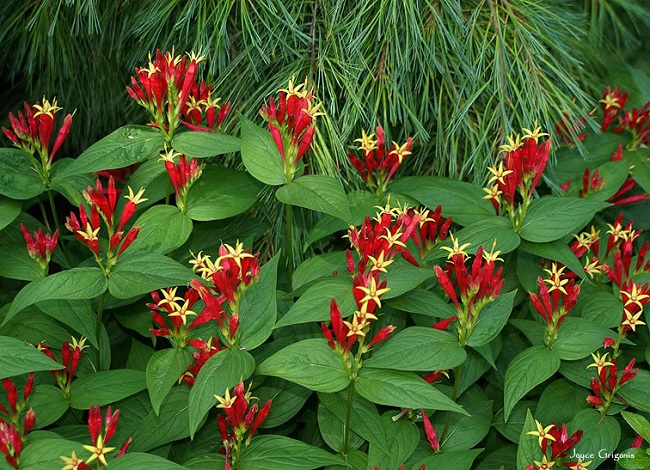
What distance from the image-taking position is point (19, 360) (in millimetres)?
1152

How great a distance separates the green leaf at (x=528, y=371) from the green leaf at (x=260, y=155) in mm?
516

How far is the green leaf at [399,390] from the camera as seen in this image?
3.75ft

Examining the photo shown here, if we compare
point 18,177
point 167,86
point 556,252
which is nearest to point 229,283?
point 167,86

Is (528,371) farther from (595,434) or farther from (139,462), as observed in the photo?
(139,462)

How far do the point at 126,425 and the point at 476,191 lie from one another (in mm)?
819

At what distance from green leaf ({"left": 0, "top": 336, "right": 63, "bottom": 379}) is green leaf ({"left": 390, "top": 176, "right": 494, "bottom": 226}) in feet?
2.54

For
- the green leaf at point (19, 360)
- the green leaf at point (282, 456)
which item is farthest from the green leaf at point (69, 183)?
the green leaf at point (282, 456)

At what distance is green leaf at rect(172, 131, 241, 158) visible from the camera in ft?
4.56

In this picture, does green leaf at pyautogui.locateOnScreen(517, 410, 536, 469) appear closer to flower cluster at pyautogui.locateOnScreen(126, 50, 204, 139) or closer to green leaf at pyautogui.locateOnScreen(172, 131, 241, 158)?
green leaf at pyautogui.locateOnScreen(172, 131, 241, 158)

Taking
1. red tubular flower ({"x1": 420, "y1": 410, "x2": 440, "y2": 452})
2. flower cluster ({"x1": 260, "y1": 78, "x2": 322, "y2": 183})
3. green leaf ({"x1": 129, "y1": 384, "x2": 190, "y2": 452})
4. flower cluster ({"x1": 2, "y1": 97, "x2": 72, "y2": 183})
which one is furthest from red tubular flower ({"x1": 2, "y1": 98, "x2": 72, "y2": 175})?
red tubular flower ({"x1": 420, "y1": 410, "x2": 440, "y2": 452})

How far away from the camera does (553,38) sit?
181 centimetres

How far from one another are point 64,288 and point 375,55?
86cm

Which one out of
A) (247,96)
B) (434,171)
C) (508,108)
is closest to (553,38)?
(508,108)

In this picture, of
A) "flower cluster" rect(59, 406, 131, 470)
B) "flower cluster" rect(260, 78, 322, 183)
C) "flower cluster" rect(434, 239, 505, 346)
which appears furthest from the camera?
"flower cluster" rect(260, 78, 322, 183)
